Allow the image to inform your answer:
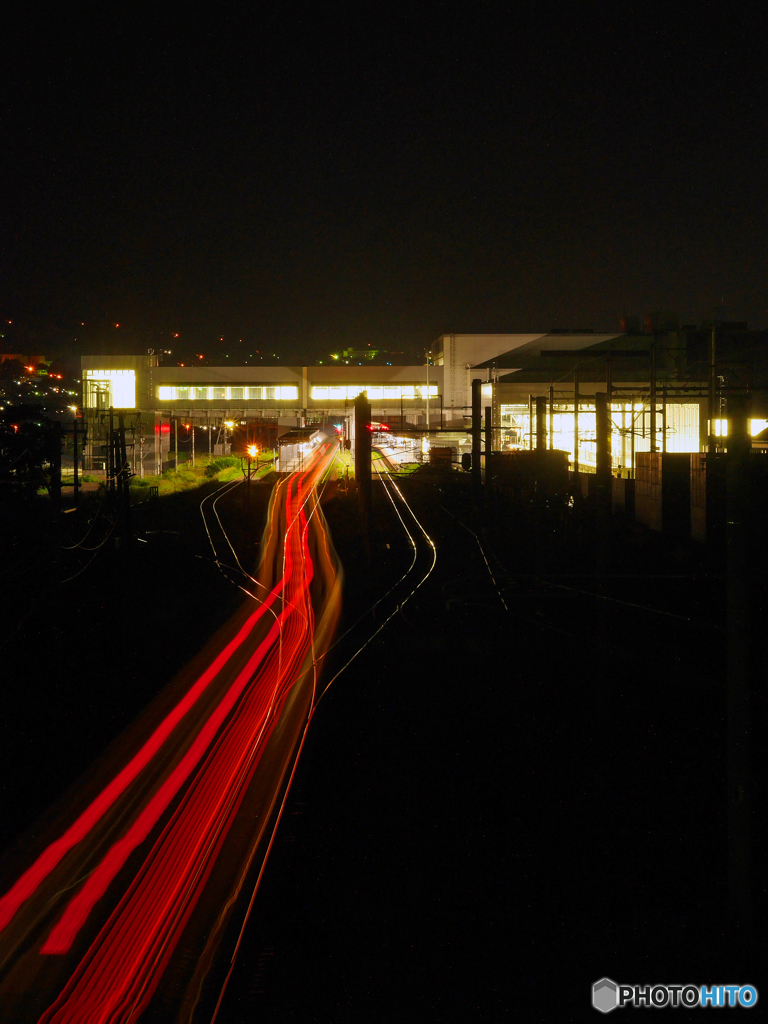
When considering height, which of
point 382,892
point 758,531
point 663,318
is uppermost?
point 663,318

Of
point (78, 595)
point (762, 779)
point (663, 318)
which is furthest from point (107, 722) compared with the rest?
point (663, 318)

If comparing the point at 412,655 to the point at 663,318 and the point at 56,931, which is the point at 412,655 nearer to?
the point at 56,931

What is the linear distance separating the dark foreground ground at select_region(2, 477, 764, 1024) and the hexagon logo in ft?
0.20

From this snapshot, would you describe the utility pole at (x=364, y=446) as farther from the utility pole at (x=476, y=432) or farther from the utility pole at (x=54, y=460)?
the utility pole at (x=54, y=460)

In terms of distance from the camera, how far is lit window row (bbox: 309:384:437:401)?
1660 inches

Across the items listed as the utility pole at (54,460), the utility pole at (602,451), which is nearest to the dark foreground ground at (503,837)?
the utility pole at (602,451)

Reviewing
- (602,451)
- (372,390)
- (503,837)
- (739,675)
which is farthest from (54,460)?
(372,390)

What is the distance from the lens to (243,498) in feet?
68.4

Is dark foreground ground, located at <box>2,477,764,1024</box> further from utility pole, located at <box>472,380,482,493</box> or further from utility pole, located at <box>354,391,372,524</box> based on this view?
utility pole, located at <box>472,380,482,493</box>

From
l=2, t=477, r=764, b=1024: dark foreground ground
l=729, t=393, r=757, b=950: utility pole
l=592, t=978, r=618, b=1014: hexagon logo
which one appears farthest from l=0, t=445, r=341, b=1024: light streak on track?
l=729, t=393, r=757, b=950: utility pole

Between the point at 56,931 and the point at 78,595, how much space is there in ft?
24.9

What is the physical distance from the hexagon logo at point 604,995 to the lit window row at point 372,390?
131 ft

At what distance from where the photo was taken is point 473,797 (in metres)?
3.84

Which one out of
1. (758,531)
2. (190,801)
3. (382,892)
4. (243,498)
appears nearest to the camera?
(382,892)
